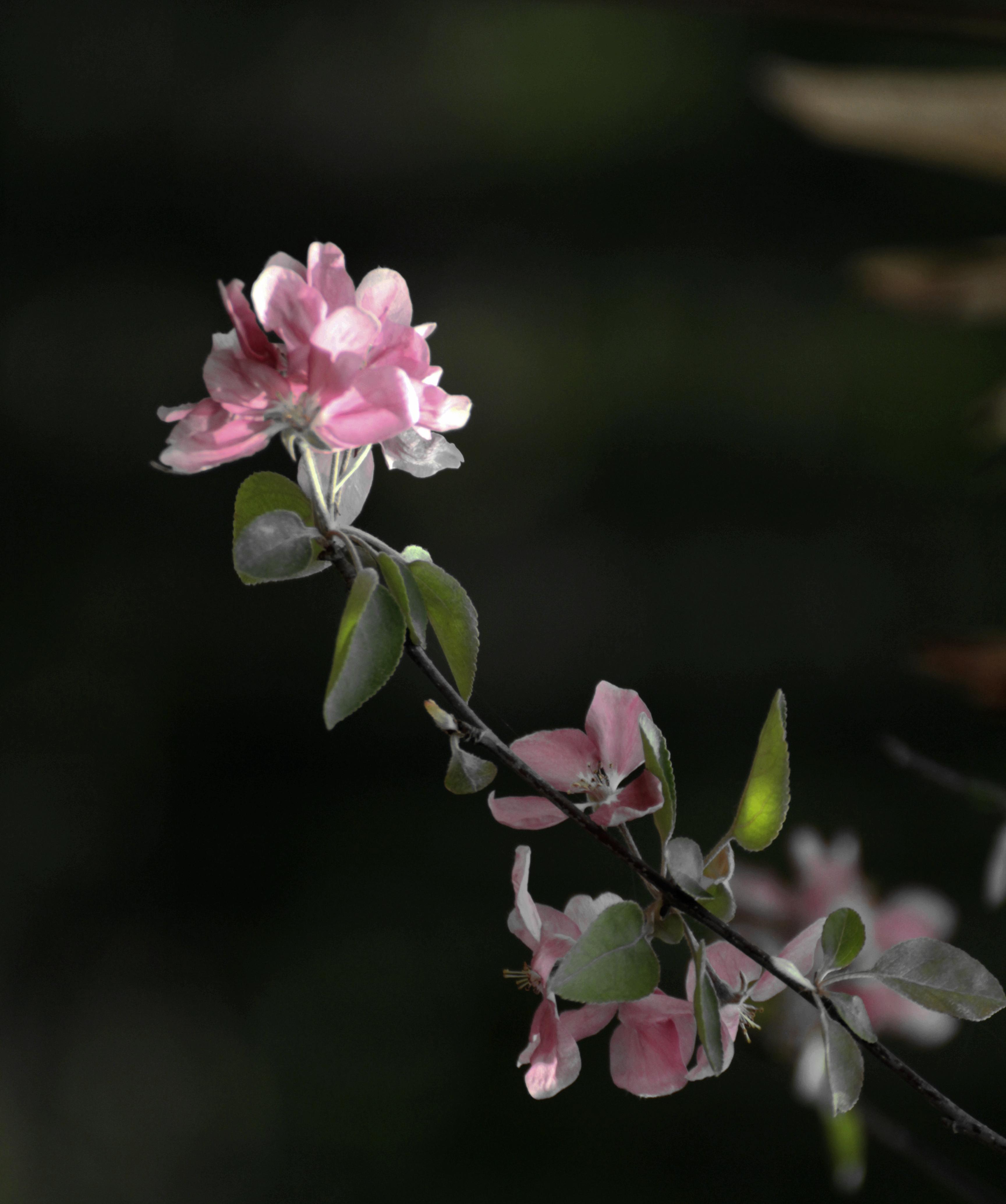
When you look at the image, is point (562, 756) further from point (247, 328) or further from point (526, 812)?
point (247, 328)

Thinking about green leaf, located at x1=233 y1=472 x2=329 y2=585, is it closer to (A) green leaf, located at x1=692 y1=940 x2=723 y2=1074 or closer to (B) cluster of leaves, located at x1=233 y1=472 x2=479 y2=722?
(B) cluster of leaves, located at x1=233 y1=472 x2=479 y2=722

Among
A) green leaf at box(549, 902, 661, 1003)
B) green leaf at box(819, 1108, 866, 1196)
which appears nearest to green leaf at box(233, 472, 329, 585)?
green leaf at box(549, 902, 661, 1003)

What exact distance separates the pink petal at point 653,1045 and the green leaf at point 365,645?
98 mm

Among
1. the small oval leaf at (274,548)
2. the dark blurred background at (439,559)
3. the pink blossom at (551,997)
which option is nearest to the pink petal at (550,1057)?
the pink blossom at (551,997)

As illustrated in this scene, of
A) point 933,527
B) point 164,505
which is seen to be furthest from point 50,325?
point 933,527

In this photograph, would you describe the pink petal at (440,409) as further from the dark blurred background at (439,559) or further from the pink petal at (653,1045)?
the dark blurred background at (439,559)

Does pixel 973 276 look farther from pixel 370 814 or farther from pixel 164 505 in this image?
pixel 164 505

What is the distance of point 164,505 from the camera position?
8.18 feet

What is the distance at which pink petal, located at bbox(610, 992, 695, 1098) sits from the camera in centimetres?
21

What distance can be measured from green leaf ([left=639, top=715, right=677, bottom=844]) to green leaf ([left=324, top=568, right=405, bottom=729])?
0.06 metres

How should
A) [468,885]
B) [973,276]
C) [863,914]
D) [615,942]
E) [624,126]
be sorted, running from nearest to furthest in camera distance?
[615,942]
[973,276]
[863,914]
[468,885]
[624,126]

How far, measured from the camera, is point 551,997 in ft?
0.67

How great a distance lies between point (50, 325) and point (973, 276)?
2774 millimetres

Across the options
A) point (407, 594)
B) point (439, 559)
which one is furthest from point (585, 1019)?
point (439, 559)
